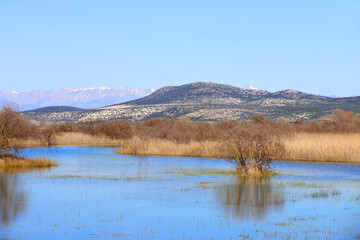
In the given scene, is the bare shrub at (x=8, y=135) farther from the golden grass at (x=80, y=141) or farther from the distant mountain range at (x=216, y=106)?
the distant mountain range at (x=216, y=106)

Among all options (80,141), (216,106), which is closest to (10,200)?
(80,141)

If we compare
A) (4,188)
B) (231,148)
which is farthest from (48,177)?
(231,148)

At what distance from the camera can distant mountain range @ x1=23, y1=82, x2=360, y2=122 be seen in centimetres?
10362

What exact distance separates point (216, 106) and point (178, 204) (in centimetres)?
10025

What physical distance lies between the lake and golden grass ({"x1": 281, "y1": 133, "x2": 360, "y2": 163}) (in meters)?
3.43

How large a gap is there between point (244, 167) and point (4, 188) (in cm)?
1099

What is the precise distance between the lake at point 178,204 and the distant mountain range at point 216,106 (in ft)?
220

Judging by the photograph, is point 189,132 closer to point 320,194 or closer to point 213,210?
point 320,194

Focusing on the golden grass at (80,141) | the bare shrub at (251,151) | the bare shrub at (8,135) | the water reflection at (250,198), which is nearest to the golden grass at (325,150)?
the bare shrub at (251,151)

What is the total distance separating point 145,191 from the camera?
22.1m

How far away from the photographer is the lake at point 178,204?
1487cm

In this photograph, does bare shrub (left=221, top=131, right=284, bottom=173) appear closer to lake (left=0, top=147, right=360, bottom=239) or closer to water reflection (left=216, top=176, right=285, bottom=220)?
lake (left=0, top=147, right=360, bottom=239)

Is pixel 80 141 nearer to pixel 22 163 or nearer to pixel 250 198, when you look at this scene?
pixel 22 163

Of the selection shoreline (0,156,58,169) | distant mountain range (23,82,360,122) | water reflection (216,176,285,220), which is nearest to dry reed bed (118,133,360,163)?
water reflection (216,176,285,220)
